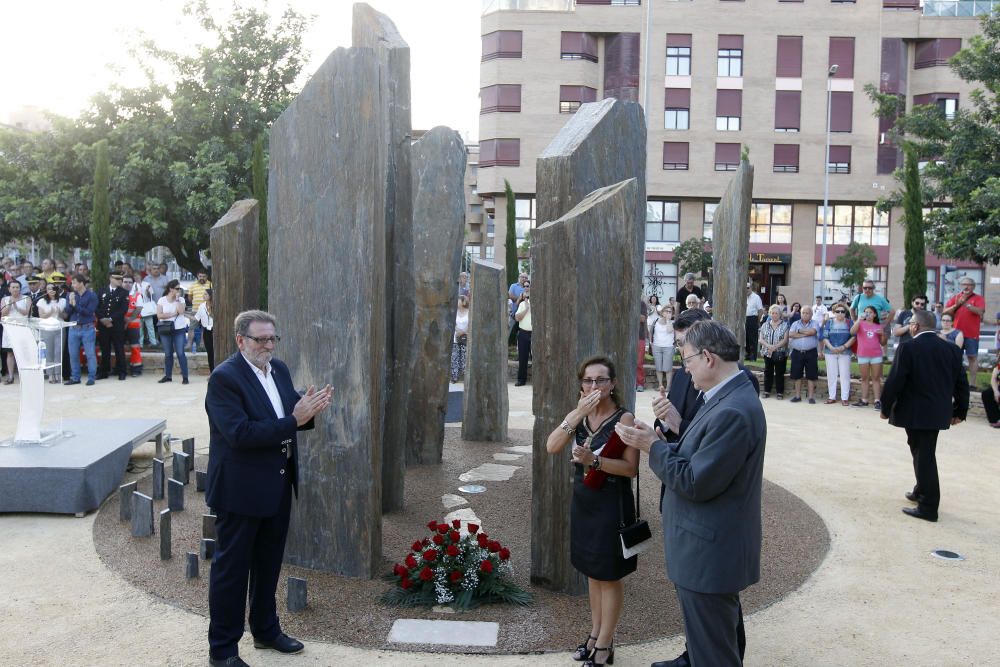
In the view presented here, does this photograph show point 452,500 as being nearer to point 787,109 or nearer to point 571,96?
point 571,96

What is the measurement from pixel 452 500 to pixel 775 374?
9040 mm

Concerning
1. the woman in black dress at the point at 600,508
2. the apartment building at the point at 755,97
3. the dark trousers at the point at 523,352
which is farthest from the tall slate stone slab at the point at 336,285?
the apartment building at the point at 755,97

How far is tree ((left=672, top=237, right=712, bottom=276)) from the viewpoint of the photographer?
32500 millimetres

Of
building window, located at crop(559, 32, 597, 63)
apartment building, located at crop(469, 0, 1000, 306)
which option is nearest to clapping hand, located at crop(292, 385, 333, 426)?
apartment building, located at crop(469, 0, 1000, 306)

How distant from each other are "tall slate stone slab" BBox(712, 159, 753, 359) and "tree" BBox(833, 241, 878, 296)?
26885 millimetres

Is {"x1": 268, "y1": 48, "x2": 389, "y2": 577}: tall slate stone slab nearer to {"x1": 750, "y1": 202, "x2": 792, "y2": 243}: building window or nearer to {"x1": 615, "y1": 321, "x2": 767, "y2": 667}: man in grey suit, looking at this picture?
{"x1": 615, "y1": 321, "x2": 767, "y2": 667}: man in grey suit

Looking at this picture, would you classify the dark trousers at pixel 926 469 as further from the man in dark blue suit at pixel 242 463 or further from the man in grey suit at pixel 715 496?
the man in dark blue suit at pixel 242 463

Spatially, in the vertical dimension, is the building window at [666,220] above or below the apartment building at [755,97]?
below

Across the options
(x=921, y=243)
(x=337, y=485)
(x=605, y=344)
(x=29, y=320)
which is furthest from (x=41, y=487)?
(x=921, y=243)

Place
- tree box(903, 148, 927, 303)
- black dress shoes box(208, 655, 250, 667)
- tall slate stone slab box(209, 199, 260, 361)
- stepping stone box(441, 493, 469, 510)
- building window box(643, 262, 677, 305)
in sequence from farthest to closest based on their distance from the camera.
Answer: building window box(643, 262, 677, 305), tree box(903, 148, 927, 303), stepping stone box(441, 493, 469, 510), tall slate stone slab box(209, 199, 260, 361), black dress shoes box(208, 655, 250, 667)

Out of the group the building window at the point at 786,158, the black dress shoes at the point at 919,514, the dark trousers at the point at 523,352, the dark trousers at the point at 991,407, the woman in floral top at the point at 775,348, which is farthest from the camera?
the building window at the point at 786,158

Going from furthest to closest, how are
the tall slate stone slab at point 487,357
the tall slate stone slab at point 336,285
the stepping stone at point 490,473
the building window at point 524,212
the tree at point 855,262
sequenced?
the building window at point 524,212
the tree at point 855,262
the tall slate stone slab at point 487,357
the stepping stone at point 490,473
the tall slate stone slab at point 336,285

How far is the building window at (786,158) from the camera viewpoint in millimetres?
35188

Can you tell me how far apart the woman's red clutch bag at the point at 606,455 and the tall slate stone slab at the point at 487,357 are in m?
5.66
